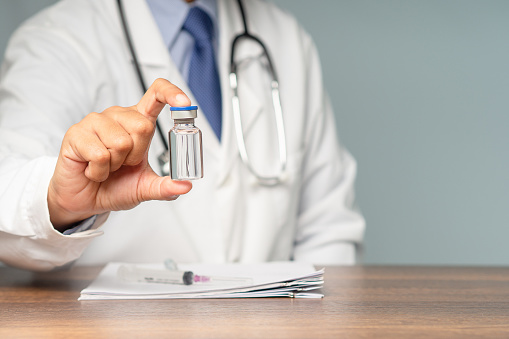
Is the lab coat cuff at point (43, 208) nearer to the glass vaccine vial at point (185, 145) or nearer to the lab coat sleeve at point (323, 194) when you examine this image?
the glass vaccine vial at point (185, 145)

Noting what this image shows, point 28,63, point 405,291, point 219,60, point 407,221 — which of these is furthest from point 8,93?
point 407,221

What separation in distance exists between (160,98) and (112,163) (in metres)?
0.10

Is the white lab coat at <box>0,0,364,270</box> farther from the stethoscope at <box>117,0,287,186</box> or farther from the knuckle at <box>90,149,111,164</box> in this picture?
the knuckle at <box>90,149,111,164</box>

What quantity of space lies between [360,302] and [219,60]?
0.76 metres

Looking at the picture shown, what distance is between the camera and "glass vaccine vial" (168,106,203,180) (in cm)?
73

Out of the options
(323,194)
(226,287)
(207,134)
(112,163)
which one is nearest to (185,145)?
(112,163)

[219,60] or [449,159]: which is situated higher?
[219,60]

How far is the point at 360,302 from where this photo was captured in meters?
0.85

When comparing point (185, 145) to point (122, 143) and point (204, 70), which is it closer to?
point (122, 143)

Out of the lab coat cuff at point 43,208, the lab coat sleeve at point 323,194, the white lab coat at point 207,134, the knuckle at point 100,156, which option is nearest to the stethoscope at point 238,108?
the white lab coat at point 207,134

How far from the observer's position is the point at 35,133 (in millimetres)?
1118

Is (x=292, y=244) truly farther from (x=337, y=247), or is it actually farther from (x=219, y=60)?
(x=219, y=60)

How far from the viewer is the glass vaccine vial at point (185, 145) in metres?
0.73

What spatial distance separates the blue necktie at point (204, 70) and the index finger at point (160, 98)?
568 mm
